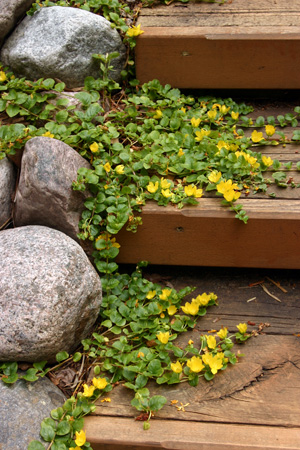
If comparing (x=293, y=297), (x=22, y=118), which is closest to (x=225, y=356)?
(x=293, y=297)

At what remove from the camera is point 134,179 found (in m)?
2.04

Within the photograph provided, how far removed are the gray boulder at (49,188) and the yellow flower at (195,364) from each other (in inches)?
27.1

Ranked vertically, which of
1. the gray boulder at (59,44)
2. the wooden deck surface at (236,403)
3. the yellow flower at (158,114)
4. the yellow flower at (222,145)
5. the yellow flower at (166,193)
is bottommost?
the wooden deck surface at (236,403)

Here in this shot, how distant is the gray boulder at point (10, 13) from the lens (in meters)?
2.33

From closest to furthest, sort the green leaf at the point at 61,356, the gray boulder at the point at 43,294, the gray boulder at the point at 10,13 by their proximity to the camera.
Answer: the gray boulder at the point at 43,294
the green leaf at the point at 61,356
the gray boulder at the point at 10,13

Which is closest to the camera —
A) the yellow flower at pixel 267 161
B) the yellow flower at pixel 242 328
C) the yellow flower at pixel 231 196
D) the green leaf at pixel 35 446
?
the green leaf at pixel 35 446

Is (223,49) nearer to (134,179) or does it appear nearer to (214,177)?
(214,177)

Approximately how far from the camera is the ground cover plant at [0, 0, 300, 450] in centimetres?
171

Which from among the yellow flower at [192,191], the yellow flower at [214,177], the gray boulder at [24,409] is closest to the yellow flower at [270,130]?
the yellow flower at [214,177]

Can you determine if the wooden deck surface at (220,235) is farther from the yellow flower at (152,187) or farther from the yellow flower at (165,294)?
the yellow flower at (165,294)

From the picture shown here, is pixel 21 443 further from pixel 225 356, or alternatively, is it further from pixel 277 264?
pixel 277 264

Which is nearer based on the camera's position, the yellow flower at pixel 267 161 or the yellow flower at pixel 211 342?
the yellow flower at pixel 211 342

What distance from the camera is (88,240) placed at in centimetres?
202

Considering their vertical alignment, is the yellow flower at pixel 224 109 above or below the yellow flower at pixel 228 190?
above
